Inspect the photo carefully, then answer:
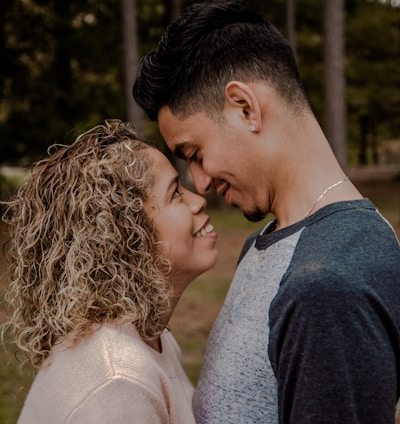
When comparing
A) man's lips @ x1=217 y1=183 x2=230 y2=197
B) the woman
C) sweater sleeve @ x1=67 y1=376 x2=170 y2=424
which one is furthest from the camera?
man's lips @ x1=217 y1=183 x2=230 y2=197

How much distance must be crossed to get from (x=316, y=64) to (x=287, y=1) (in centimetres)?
412

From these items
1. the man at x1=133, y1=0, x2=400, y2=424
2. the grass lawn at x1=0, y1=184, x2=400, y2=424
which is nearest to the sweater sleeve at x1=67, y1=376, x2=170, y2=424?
the man at x1=133, y1=0, x2=400, y2=424

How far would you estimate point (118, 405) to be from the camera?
1.83 metres

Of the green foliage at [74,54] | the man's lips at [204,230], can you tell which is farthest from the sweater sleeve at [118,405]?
the green foliage at [74,54]

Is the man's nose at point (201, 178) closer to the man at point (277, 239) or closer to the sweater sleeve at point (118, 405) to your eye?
the man at point (277, 239)

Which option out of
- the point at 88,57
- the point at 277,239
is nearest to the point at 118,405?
the point at 277,239

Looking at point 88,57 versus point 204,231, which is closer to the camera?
point 204,231

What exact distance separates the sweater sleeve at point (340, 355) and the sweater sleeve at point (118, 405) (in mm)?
534

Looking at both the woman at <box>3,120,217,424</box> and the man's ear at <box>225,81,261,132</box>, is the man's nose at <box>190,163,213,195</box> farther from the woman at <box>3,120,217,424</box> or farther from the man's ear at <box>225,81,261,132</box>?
the man's ear at <box>225,81,261,132</box>

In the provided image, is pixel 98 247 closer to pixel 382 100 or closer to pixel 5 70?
pixel 5 70

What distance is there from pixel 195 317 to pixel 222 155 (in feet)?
20.1

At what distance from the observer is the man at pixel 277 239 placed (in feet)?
4.74

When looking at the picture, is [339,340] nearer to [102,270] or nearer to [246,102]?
[246,102]

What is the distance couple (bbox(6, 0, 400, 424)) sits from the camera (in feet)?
5.38
